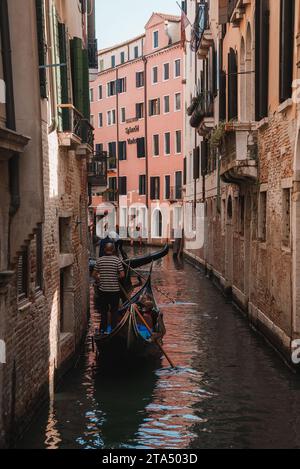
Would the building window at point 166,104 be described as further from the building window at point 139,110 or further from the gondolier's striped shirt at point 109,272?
the gondolier's striped shirt at point 109,272

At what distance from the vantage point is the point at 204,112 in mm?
20547

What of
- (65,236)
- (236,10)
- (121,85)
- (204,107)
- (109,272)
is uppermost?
(121,85)

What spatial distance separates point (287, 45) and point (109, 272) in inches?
144

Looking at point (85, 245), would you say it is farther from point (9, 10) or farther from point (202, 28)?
point (202, 28)

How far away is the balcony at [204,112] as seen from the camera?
20.2 meters

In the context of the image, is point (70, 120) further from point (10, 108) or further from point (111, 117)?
point (111, 117)

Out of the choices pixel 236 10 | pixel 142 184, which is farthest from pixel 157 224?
pixel 236 10

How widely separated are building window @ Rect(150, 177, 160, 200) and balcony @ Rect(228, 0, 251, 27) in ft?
81.3

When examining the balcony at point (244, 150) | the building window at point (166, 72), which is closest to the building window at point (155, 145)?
the building window at point (166, 72)

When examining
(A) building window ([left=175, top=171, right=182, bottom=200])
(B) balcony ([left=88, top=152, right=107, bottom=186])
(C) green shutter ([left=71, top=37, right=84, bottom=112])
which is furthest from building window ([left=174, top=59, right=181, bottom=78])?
(C) green shutter ([left=71, top=37, right=84, bottom=112])

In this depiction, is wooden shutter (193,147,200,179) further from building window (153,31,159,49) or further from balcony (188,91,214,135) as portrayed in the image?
building window (153,31,159,49)

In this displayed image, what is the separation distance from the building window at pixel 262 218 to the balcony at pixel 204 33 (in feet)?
28.3

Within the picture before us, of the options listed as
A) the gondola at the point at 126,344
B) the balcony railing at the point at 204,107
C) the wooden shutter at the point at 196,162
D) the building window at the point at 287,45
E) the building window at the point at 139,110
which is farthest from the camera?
the building window at the point at 139,110
